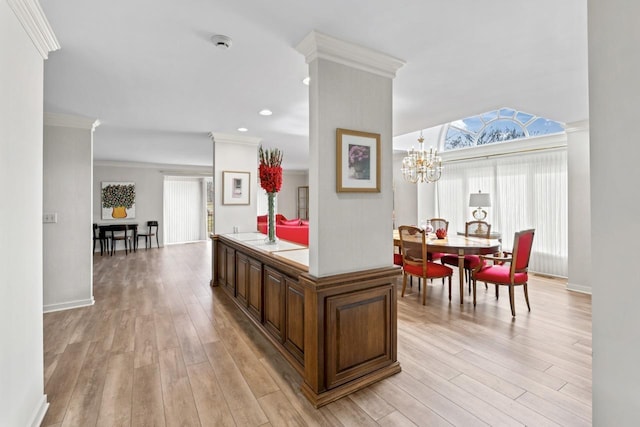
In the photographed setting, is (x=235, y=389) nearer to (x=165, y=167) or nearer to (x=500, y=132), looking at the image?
(x=500, y=132)

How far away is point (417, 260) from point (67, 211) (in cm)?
452

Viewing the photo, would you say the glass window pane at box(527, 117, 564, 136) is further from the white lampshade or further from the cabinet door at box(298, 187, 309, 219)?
the cabinet door at box(298, 187, 309, 219)

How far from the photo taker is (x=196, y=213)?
10.1 meters

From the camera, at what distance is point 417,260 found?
407 cm

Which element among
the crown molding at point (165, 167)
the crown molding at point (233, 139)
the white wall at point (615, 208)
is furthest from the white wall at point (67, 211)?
the crown molding at point (165, 167)

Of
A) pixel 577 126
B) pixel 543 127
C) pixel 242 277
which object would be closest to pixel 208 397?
pixel 242 277

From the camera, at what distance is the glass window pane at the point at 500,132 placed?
5.48 meters

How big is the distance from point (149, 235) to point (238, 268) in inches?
255

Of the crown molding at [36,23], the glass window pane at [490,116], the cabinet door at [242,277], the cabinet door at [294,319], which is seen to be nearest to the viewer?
the crown molding at [36,23]

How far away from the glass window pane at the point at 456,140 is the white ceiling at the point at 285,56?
2186 millimetres

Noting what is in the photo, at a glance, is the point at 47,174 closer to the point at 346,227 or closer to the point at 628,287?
the point at 346,227

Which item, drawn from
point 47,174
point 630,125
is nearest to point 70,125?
point 47,174

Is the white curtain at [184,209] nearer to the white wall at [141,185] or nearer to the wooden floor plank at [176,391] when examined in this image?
the white wall at [141,185]

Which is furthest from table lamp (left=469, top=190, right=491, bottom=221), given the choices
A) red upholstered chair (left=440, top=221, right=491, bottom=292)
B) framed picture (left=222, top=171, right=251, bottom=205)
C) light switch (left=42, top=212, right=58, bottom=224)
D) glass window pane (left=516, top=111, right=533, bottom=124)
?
light switch (left=42, top=212, right=58, bottom=224)
